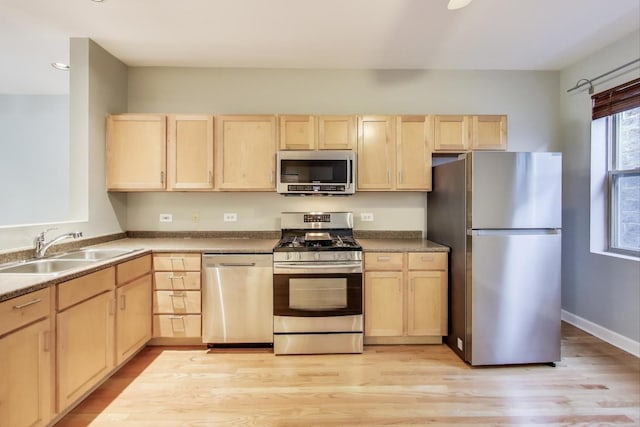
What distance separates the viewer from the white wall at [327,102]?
10.9 feet

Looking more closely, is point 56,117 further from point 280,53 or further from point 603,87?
point 603,87

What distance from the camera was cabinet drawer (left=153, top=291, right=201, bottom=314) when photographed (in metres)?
2.73

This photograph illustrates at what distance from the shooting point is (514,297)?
97.3 inches

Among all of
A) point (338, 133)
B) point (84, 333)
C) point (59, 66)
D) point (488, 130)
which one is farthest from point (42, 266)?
point (488, 130)

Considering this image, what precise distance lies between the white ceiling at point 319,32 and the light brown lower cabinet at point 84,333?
6.60 feet

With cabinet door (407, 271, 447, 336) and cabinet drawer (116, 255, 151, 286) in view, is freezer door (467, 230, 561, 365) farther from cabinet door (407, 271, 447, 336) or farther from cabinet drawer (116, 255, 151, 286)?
cabinet drawer (116, 255, 151, 286)

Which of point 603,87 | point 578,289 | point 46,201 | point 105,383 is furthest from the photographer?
point 46,201

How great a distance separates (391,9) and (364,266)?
6.73 ft

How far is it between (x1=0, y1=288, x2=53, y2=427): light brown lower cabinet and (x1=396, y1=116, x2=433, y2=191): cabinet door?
110 inches

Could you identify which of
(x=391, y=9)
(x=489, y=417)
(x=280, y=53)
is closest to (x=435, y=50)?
(x=391, y=9)

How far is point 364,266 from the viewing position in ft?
9.13

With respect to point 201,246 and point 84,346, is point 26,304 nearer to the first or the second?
point 84,346

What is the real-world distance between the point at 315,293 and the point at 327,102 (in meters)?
2.00

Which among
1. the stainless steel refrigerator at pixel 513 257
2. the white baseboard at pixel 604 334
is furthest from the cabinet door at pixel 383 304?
the white baseboard at pixel 604 334
